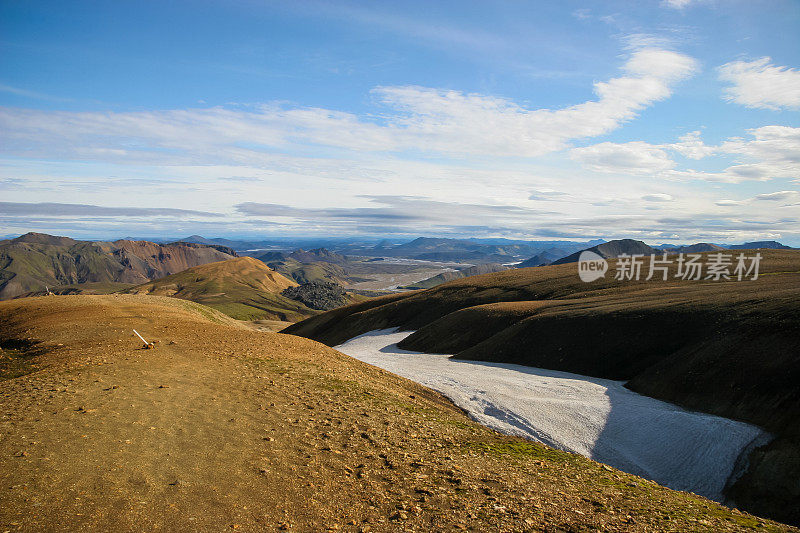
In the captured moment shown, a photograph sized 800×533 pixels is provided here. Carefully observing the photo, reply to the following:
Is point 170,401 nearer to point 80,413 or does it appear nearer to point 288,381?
point 80,413

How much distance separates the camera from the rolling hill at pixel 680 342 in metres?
24.3

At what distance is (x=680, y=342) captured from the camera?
4112 centimetres

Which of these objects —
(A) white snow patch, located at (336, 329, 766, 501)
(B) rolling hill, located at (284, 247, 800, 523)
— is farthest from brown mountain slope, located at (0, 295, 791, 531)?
(B) rolling hill, located at (284, 247, 800, 523)

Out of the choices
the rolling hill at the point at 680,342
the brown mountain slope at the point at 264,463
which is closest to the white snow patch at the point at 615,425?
the rolling hill at the point at 680,342

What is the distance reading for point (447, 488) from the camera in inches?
549

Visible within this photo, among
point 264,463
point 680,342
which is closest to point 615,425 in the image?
point 680,342

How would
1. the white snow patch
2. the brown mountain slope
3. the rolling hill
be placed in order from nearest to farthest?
the brown mountain slope
the white snow patch
the rolling hill

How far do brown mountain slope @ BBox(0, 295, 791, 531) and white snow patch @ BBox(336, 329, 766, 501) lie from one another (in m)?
5.66

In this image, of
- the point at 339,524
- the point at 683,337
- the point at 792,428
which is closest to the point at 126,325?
the point at 339,524

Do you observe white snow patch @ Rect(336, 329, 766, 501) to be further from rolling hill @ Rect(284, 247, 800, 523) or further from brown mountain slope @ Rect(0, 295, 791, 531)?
brown mountain slope @ Rect(0, 295, 791, 531)

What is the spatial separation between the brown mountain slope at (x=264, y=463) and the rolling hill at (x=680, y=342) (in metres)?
12.3

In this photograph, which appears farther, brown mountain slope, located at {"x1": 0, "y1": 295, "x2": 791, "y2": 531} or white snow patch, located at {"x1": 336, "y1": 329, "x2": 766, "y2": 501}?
white snow patch, located at {"x1": 336, "y1": 329, "x2": 766, "y2": 501}

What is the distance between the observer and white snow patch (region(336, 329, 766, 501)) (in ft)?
77.9

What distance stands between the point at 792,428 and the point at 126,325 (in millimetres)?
44605
